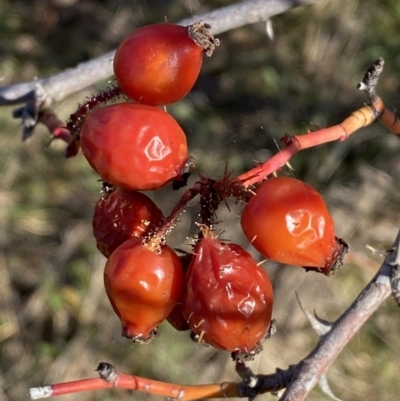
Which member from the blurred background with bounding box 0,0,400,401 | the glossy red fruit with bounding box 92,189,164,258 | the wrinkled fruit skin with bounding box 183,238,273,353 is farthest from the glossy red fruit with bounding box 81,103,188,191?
the blurred background with bounding box 0,0,400,401

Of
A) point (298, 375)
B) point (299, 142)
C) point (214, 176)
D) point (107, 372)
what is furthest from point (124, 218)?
point (214, 176)

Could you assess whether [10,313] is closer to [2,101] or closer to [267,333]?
[2,101]

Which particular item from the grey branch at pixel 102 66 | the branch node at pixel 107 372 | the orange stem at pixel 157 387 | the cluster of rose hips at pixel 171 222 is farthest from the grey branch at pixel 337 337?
the grey branch at pixel 102 66

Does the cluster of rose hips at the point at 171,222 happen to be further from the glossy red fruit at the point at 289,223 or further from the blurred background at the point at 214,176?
the blurred background at the point at 214,176

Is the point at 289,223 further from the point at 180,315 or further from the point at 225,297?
the point at 180,315

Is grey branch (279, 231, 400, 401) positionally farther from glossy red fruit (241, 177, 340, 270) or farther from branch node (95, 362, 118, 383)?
branch node (95, 362, 118, 383)
